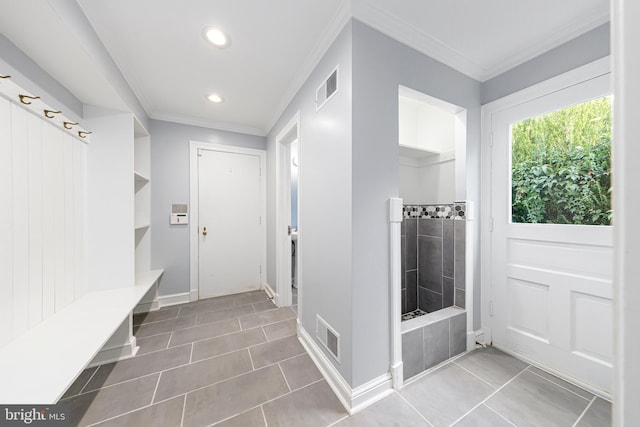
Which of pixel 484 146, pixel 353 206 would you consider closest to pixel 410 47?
pixel 484 146

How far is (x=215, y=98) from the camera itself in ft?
8.14

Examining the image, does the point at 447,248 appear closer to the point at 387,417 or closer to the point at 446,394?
the point at 446,394

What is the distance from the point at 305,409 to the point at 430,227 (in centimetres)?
191

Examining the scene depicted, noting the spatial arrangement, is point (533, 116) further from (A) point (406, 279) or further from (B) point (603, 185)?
(A) point (406, 279)

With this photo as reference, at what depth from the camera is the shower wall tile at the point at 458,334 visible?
1808mm

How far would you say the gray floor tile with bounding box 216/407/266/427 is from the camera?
50.1 inches

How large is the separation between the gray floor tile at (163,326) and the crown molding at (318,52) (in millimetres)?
2592

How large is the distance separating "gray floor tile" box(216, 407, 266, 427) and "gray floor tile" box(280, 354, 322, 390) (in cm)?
28

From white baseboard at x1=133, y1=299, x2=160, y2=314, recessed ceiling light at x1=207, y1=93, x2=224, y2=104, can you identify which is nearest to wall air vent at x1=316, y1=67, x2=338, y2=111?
recessed ceiling light at x1=207, y1=93, x2=224, y2=104

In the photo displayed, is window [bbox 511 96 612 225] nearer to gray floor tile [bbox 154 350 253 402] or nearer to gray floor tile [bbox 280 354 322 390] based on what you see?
gray floor tile [bbox 280 354 322 390]

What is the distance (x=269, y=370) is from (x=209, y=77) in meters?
2.58

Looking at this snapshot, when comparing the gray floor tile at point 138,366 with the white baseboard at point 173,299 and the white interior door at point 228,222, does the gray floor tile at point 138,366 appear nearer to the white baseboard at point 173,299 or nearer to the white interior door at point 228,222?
the white baseboard at point 173,299

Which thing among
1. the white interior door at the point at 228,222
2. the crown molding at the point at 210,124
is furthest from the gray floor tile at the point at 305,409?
the crown molding at the point at 210,124

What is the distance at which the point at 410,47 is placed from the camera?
1598mm
